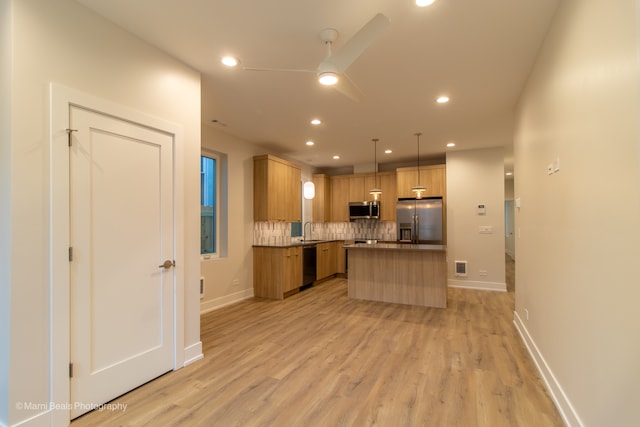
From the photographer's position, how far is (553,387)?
227cm

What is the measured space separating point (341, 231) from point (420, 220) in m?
2.42

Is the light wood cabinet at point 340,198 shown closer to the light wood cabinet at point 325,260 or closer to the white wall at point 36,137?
the light wood cabinet at point 325,260

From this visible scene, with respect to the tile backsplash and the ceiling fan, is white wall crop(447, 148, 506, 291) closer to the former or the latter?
the tile backsplash

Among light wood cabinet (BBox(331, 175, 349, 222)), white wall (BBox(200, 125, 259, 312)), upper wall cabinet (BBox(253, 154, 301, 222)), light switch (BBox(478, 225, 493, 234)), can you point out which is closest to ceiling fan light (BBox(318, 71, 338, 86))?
white wall (BBox(200, 125, 259, 312))

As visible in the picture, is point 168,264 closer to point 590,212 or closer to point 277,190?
point 590,212

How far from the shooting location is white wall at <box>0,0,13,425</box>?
5.78ft

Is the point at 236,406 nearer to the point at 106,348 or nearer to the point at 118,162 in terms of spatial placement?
the point at 106,348

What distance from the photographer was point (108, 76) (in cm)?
228

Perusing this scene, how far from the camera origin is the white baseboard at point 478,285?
5906mm

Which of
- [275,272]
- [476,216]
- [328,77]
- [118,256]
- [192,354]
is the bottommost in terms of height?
[192,354]

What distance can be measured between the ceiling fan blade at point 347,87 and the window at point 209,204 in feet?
10.1

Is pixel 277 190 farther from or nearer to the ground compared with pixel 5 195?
farther from the ground

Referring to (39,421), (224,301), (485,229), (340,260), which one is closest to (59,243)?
(39,421)

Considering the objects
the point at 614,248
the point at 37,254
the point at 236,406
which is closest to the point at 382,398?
the point at 236,406
